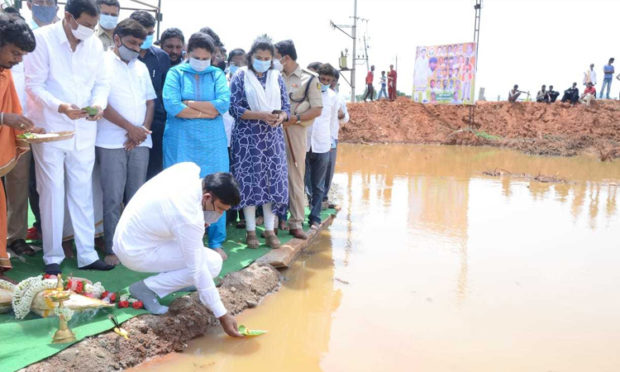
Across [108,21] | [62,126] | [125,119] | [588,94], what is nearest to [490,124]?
[588,94]

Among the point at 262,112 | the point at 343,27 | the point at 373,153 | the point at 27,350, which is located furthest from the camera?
the point at 343,27

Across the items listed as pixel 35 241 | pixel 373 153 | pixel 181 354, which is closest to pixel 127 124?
pixel 35 241

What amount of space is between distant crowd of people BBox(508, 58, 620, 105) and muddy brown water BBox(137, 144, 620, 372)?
1537cm

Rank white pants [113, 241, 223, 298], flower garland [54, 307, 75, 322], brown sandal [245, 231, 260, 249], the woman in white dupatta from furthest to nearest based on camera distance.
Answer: brown sandal [245, 231, 260, 249]
the woman in white dupatta
white pants [113, 241, 223, 298]
flower garland [54, 307, 75, 322]

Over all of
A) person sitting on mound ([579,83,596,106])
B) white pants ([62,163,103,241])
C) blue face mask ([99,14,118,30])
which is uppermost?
person sitting on mound ([579,83,596,106])

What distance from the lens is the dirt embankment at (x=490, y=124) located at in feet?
65.4

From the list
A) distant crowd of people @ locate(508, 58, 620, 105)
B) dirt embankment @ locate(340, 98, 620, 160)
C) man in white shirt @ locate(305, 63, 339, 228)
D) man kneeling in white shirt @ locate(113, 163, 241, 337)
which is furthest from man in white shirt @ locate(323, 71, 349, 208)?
distant crowd of people @ locate(508, 58, 620, 105)

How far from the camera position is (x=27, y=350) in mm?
2426

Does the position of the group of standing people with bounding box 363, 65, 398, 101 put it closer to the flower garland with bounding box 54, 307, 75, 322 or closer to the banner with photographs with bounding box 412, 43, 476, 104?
the banner with photographs with bounding box 412, 43, 476, 104

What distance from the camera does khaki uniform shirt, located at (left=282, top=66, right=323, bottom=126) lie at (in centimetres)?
486

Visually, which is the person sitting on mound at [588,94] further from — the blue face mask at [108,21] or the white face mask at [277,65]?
the blue face mask at [108,21]

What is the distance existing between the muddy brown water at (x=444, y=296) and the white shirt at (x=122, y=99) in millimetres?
1646

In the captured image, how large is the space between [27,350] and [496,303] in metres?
3.14

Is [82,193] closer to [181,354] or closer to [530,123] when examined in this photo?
[181,354]
